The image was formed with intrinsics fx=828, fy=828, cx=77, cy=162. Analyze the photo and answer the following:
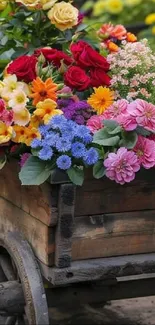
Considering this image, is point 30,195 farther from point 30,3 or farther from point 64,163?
point 30,3

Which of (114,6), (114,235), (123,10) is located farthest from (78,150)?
(123,10)

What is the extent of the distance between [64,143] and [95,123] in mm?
211

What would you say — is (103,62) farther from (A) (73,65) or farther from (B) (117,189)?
(B) (117,189)

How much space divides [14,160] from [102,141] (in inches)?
16.5

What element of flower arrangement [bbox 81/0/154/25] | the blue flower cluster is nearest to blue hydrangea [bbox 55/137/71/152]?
the blue flower cluster

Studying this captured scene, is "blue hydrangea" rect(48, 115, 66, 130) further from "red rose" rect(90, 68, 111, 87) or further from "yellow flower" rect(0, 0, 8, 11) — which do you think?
"yellow flower" rect(0, 0, 8, 11)

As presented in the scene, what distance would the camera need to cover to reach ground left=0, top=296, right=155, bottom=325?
4.02 metres

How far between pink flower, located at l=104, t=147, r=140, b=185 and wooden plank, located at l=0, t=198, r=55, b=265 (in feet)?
0.95

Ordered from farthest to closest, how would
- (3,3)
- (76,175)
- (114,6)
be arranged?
(114,6) → (3,3) → (76,175)

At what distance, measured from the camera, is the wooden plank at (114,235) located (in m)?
2.87

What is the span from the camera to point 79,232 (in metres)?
2.86

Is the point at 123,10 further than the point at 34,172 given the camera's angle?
Yes

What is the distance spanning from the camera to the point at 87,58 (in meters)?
3.09

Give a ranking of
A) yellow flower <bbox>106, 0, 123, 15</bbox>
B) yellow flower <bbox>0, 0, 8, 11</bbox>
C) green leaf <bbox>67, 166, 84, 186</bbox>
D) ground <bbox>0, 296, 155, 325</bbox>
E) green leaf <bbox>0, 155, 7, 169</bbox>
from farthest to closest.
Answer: yellow flower <bbox>106, 0, 123, 15</bbox>, ground <bbox>0, 296, 155, 325</bbox>, yellow flower <bbox>0, 0, 8, 11</bbox>, green leaf <bbox>0, 155, 7, 169</bbox>, green leaf <bbox>67, 166, 84, 186</bbox>
